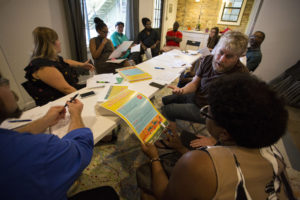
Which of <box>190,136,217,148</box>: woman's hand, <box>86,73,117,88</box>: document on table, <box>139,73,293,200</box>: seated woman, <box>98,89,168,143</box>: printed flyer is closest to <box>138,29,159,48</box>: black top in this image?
<box>86,73,117,88</box>: document on table

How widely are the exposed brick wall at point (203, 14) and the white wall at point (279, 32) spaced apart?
239 cm

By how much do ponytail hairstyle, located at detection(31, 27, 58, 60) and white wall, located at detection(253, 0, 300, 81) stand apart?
4.10 meters

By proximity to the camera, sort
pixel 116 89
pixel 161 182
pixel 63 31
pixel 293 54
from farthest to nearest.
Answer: pixel 293 54, pixel 63 31, pixel 116 89, pixel 161 182

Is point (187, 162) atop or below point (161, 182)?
atop

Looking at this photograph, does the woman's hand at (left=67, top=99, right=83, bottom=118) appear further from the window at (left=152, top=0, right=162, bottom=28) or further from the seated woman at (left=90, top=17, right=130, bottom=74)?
the window at (left=152, top=0, right=162, bottom=28)

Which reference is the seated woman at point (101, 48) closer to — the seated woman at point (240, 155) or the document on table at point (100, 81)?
the document on table at point (100, 81)

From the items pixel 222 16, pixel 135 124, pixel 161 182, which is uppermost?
pixel 222 16

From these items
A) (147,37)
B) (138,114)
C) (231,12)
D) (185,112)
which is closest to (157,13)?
(147,37)

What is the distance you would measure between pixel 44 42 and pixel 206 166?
1.65 m

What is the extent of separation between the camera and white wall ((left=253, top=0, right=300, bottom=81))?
124 inches

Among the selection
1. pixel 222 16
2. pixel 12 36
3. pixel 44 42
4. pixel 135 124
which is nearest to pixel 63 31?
pixel 12 36

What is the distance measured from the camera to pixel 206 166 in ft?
1.61

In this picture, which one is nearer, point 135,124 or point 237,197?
point 237,197

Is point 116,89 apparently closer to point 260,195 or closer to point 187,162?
point 187,162
